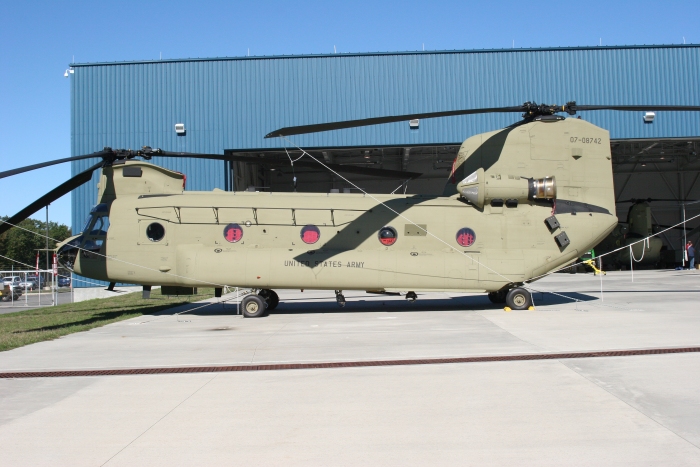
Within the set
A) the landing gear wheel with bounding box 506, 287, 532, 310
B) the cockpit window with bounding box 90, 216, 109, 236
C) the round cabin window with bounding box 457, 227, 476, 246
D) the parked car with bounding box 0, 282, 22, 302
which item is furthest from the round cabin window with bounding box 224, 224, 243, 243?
the parked car with bounding box 0, 282, 22, 302

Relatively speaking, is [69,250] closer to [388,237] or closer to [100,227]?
[100,227]

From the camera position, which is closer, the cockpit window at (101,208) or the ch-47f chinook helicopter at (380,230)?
the ch-47f chinook helicopter at (380,230)

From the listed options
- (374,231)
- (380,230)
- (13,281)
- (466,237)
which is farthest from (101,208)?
(13,281)

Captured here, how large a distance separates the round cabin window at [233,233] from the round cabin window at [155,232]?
1.53 meters

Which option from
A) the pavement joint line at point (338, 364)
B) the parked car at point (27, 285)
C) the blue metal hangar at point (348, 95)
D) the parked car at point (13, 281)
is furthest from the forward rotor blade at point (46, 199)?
the blue metal hangar at point (348, 95)

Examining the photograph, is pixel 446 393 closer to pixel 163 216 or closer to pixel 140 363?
pixel 140 363

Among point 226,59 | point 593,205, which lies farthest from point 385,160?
point 593,205

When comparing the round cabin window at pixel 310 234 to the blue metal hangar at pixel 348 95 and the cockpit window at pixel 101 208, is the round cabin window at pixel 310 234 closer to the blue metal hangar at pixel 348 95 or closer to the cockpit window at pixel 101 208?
the cockpit window at pixel 101 208

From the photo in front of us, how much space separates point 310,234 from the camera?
539 inches

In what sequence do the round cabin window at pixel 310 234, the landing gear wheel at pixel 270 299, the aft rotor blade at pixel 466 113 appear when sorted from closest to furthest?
the aft rotor blade at pixel 466 113 → the round cabin window at pixel 310 234 → the landing gear wheel at pixel 270 299

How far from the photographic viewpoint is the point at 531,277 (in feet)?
44.9

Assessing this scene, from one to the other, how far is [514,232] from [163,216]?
27.6 feet

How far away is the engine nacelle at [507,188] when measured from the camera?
13.6m

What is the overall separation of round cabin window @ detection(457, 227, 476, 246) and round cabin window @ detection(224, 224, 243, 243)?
525 cm
